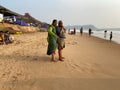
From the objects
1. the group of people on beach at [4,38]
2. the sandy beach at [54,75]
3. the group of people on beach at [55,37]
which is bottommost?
the sandy beach at [54,75]

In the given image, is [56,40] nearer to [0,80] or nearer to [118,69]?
[118,69]

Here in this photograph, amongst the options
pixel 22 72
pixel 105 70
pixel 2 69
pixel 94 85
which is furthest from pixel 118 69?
pixel 2 69

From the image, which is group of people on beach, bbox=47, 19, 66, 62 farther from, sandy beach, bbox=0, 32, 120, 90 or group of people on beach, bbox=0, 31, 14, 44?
group of people on beach, bbox=0, 31, 14, 44

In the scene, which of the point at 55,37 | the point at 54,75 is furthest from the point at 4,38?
the point at 54,75

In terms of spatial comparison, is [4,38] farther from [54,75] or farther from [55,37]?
[54,75]

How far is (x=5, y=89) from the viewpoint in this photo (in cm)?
639

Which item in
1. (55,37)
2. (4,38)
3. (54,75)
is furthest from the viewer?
(4,38)

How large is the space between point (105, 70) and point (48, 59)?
2888mm

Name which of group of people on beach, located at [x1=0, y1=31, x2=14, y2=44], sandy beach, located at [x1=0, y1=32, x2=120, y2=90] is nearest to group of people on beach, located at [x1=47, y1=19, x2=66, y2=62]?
sandy beach, located at [x1=0, y1=32, x2=120, y2=90]

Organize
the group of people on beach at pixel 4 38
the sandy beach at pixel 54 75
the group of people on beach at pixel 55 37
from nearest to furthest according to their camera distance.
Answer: the sandy beach at pixel 54 75, the group of people on beach at pixel 55 37, the group of people on beach at pixel 4 38

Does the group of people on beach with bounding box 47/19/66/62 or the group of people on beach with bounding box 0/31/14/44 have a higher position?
the group of people on beach with bounding box 47/19/66/62

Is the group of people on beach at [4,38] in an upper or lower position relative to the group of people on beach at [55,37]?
lower

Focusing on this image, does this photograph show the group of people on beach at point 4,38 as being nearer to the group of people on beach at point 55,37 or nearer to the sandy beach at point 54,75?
the sandy beach at point 54,75

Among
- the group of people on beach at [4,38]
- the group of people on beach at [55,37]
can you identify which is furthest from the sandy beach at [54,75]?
the group of people on beach at [4,38]
